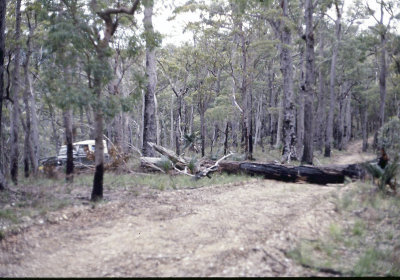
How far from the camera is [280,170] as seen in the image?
447 inches

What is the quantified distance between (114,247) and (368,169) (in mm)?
6594

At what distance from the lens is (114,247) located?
5410 millimetres

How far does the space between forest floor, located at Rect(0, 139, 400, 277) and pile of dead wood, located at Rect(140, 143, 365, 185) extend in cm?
140

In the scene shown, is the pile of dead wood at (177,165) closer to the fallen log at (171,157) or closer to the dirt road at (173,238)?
the fallen log at (171,157)

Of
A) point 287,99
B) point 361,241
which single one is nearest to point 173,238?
point 361,241

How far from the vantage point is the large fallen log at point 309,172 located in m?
10.0

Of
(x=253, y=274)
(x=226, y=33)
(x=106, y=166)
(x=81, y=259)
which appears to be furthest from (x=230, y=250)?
(x=226, y=33)

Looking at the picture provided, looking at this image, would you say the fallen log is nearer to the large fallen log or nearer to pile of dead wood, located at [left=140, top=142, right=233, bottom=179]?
pile of dead wood, located at [left=140, top=142, right=233, bottom=179]

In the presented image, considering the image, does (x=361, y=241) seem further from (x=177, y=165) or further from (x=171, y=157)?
(x=177, y=165)

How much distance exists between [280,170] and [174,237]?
634 centimetres

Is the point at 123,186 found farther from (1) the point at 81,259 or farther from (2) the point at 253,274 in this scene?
(2) the point at 253,274

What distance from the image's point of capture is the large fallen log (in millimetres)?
10039

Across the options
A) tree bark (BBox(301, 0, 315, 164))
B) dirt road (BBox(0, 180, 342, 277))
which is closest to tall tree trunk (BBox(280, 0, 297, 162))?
tree bark (BBox(301, 0, 315, 164))

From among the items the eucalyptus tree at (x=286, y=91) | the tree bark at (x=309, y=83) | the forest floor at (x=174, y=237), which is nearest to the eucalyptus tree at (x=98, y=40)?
the forest floor at (x=174, y=237)
